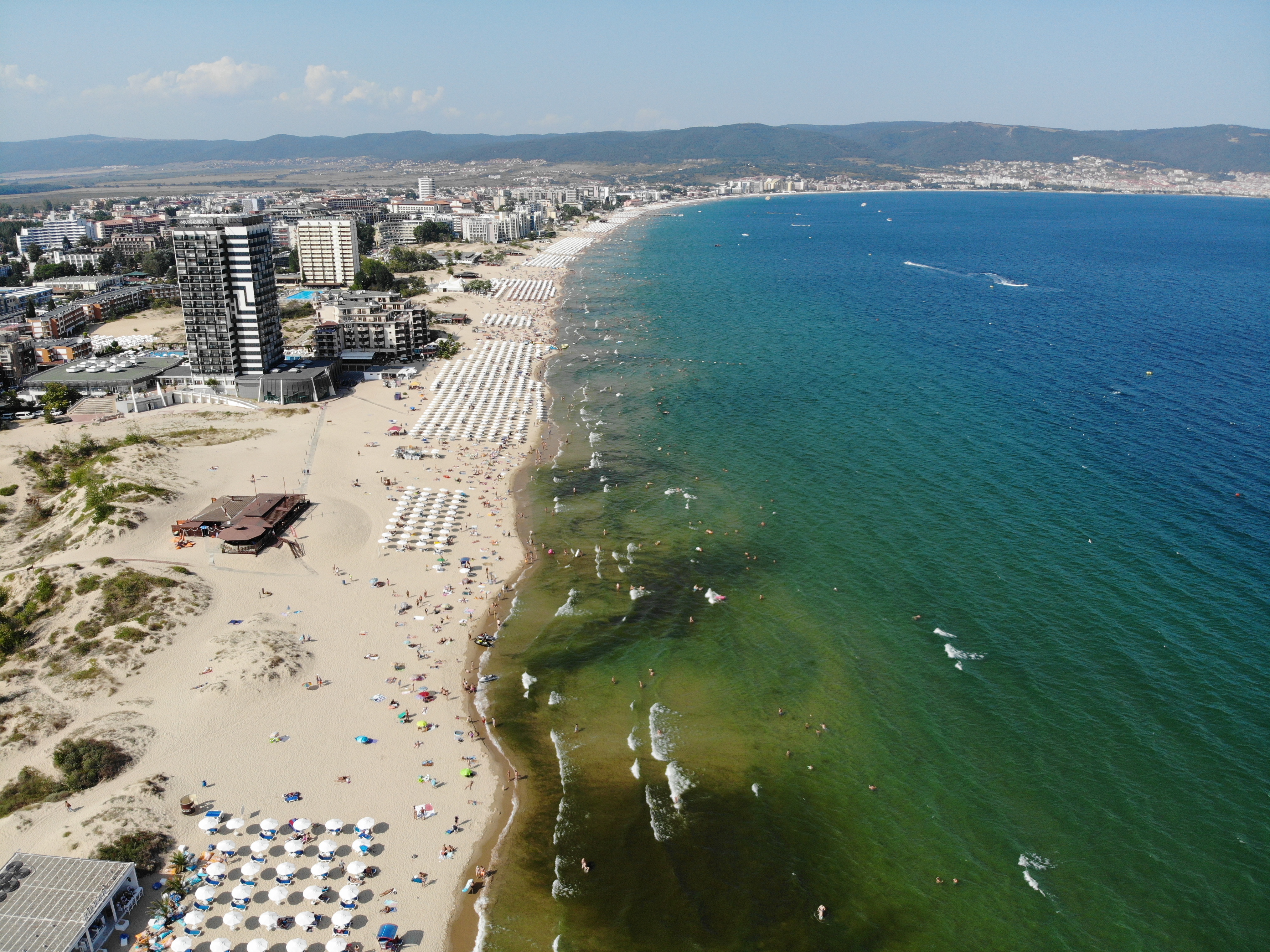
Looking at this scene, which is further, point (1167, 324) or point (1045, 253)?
point (1045, 253)

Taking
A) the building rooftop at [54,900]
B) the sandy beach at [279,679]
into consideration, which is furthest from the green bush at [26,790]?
the building rooftop at [54,900]

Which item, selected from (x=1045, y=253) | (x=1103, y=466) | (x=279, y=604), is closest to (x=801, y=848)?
(x=279, y=604)

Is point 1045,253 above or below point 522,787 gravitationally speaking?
above

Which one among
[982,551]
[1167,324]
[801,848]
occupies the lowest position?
[801,848]

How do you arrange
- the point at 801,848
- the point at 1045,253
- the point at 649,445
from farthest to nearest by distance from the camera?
the point at 1045,253 → the point at 649,445 → the point at 801,848

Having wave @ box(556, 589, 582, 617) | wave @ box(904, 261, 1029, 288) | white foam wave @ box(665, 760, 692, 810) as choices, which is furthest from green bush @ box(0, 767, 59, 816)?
wave @ box(904, 261, 1029, 288)

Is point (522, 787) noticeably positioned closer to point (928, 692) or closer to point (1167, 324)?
point (928, 692)

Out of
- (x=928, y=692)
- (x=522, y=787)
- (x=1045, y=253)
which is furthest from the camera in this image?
(x=1045, y=253)
